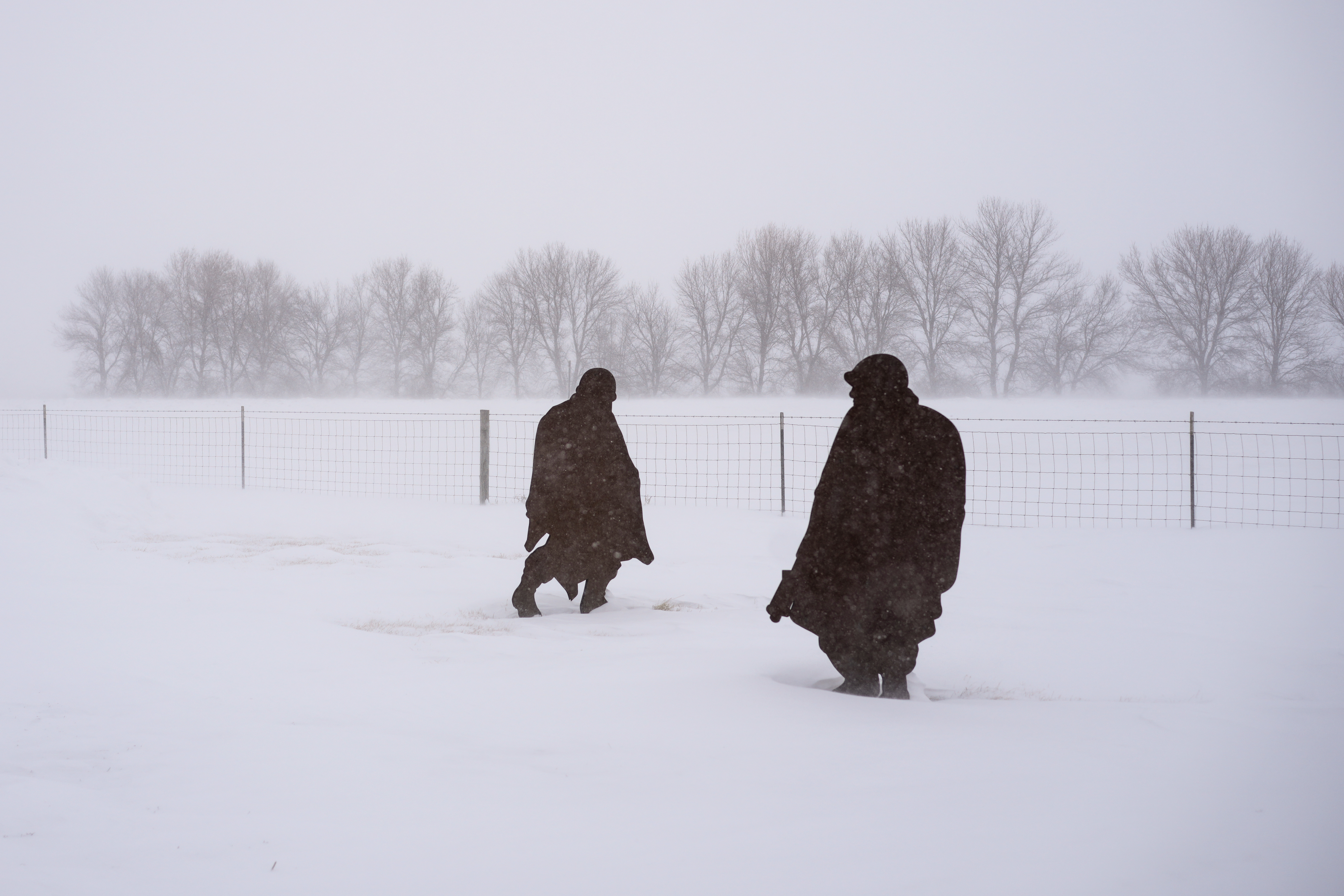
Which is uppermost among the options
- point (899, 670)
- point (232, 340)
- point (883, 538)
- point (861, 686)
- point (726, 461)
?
point (232, 340)

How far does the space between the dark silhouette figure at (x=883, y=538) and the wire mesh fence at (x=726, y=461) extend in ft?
24.3

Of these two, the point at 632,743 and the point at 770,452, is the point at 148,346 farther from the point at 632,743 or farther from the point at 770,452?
the point at 632,743

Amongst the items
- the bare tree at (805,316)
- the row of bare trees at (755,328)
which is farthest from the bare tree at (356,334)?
the bare tree at (805,316)

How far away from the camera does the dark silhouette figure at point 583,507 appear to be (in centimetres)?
625

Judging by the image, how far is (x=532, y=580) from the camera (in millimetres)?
6195

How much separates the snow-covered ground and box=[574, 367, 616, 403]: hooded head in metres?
1.72

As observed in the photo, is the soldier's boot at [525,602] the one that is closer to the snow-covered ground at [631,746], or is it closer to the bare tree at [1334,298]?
the snow-covered ground at [631,746]

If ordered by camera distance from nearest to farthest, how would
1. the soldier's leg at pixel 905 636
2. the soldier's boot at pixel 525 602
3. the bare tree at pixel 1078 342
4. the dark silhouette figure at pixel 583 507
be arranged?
the soldier's leg at pixel 905 636
the soldier's boot at pixel 525 602
the dark silhouette figure at pixel 583 507
the bare tree at pixel 1078 342

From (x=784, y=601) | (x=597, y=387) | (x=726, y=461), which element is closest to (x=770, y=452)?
(x=726, y=461)

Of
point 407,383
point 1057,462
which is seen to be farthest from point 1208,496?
point 407,383

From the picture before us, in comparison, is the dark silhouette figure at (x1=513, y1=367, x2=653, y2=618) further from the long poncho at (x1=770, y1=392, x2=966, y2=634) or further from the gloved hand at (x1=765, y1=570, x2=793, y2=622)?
the long poncho at (x1=770, y1=392, x2=966, y2=634)

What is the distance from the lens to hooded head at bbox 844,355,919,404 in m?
4.30

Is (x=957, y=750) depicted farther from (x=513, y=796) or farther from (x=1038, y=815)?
(x=513, y=796)

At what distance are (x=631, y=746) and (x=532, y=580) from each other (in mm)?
3035
